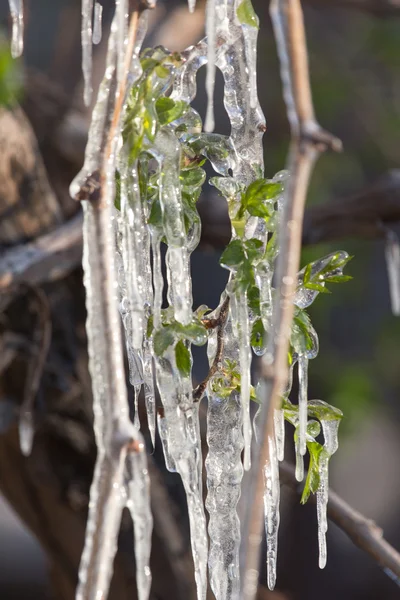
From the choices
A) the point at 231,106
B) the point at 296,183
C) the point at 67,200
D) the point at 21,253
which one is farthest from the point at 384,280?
the point at 296,183

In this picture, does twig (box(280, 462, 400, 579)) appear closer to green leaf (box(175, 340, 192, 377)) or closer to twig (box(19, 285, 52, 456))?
green leaf (box(175, 340, 192, 377))

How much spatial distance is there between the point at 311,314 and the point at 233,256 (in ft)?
7.06

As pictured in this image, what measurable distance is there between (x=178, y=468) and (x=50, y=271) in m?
0.66

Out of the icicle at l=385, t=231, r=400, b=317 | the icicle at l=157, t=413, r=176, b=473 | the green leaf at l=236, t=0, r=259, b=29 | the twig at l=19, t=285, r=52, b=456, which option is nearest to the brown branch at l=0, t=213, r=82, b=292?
the twig at l=19, t=285, r=52, b=456

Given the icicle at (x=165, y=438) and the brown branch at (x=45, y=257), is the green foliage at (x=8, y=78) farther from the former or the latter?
the icicle at (x=165, y=438)

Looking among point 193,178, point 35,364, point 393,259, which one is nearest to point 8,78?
point 35,364

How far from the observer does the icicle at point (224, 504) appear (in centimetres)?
61

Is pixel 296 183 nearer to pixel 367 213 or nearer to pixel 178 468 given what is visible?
pixel 178 468

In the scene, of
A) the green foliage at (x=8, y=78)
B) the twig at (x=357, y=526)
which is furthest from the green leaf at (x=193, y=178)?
the green foliage at (x=8, y=78)

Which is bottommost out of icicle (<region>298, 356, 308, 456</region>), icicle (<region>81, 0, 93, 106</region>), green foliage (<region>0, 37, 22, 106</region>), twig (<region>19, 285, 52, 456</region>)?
twig (<region>19, 285, 52, 456</region>)

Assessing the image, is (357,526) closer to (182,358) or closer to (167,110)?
(182,358)

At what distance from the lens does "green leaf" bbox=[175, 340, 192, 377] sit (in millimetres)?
531

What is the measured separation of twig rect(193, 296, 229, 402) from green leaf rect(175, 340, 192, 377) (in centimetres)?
4

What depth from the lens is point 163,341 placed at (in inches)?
20.6
